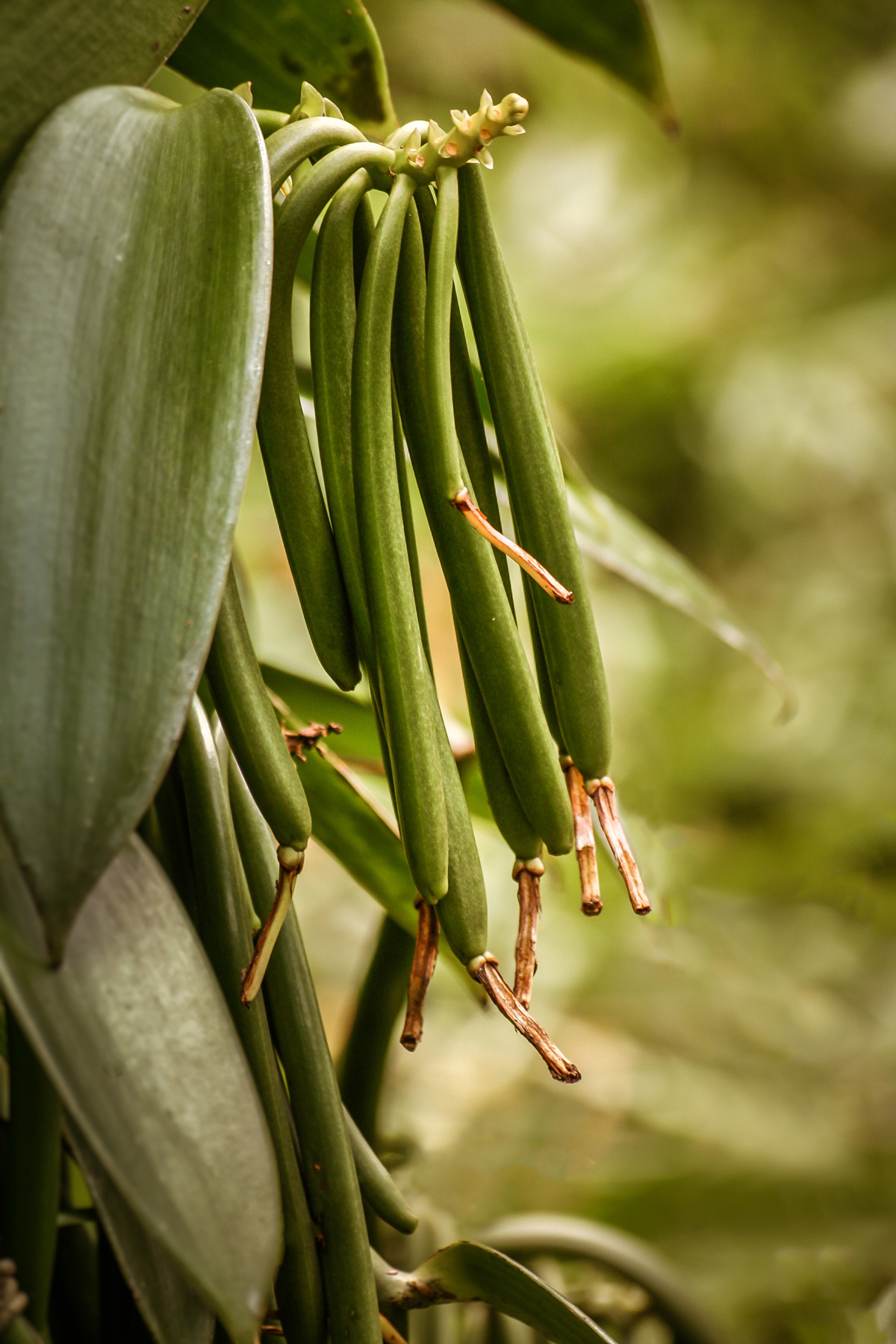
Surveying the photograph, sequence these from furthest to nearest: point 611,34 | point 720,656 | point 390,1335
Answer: point 720,656 < point 611,34 < point 390,1335

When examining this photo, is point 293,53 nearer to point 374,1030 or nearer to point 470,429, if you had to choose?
point 470,429

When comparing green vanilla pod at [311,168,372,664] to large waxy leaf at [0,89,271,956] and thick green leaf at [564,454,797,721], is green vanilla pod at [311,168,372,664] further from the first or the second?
thick green leaf at [564,454,797,721]

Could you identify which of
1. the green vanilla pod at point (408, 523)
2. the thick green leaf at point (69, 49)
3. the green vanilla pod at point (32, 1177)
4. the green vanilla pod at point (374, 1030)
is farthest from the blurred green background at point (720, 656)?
the thick green leaf at point (69, 49)

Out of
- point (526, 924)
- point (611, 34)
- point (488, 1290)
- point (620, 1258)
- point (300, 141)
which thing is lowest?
point (620, 1258)

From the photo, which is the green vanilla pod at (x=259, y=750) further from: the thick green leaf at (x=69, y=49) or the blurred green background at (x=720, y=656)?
the blurred green background at (x=720, y=656)

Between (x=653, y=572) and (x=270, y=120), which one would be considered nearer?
(x=270, y=120)

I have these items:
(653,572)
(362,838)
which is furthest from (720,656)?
(362,838)

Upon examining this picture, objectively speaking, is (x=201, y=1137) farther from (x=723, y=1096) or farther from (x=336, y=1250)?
(x=723, y=1096)

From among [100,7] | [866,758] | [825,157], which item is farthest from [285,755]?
[825,157]
